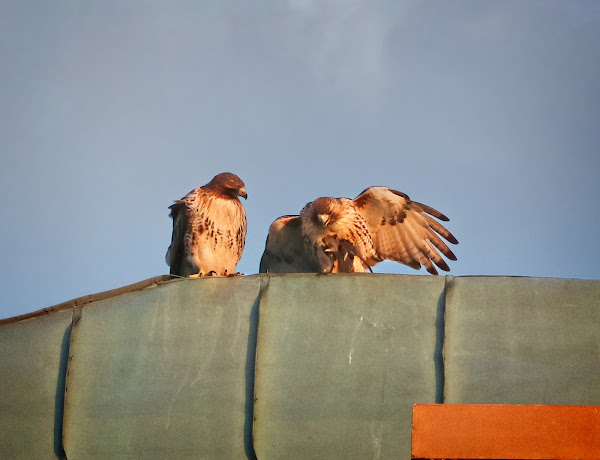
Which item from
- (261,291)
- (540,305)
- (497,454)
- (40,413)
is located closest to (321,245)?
(261,291)

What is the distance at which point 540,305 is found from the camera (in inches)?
236

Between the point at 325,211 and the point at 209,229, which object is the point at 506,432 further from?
the point at 209,229

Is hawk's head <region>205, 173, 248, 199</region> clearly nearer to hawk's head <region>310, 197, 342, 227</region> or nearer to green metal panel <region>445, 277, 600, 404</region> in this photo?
hawk's head <region>310, 197, 342, 227</region>

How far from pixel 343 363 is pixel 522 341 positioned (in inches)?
45.8

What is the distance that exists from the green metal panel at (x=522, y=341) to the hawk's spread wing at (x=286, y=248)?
2.64 m

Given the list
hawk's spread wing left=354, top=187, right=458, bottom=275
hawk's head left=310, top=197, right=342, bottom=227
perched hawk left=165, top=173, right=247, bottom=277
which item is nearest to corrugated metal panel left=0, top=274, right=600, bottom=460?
perched hawk left=165, top=173, right=247, bottom=277

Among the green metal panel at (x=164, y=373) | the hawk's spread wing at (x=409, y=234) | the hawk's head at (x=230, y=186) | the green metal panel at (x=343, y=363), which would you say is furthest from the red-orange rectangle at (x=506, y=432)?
the hawk's spread wing at (x=409, y=234)

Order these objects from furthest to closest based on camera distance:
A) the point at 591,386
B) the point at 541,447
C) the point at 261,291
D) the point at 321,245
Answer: the point at 321,245 → the point at 261,291 → the point at 591,386 → the point at 541,447

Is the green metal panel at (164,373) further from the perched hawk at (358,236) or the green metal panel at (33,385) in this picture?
the perched hawk at (358,236)

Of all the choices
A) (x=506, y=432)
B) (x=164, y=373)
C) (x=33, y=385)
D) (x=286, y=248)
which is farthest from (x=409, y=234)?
(x=506, y=432)

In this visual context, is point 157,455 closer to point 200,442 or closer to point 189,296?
point 200,442

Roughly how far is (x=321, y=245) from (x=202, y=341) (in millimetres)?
2230

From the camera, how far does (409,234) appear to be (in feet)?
28.8

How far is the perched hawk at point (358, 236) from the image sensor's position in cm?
803
